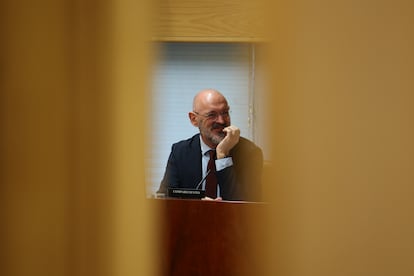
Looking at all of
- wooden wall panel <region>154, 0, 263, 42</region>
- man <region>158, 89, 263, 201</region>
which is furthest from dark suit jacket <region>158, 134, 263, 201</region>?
wooden wall panel <region>154, 0, 263, 42</region>

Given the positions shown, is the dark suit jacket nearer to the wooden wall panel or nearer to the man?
the man

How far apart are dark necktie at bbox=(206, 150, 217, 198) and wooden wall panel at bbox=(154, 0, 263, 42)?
0.19 m

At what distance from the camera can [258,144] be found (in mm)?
589

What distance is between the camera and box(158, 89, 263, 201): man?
1.97 feet

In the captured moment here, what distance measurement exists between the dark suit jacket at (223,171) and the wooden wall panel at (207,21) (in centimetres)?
16

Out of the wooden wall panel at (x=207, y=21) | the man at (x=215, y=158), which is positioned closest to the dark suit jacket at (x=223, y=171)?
the man at (x=215, y=158)

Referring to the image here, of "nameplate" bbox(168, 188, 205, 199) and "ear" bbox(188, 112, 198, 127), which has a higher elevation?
Answer: "ear" bbox(188, 112, 198, 127)

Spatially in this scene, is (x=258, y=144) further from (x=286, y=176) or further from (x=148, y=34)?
(x=148, y=34)

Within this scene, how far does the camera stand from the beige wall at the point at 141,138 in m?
0.55

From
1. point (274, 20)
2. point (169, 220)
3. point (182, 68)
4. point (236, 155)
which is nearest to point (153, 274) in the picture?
point (169, 220)

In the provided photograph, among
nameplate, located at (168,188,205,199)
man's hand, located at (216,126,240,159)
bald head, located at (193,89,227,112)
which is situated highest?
bald head, located at (193,89,227,112)

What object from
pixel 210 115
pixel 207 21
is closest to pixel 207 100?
pixel 210 115

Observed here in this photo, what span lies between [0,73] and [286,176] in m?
0.51

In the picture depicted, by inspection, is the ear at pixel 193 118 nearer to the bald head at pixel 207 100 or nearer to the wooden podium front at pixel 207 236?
the bald head at pixel 207 100
